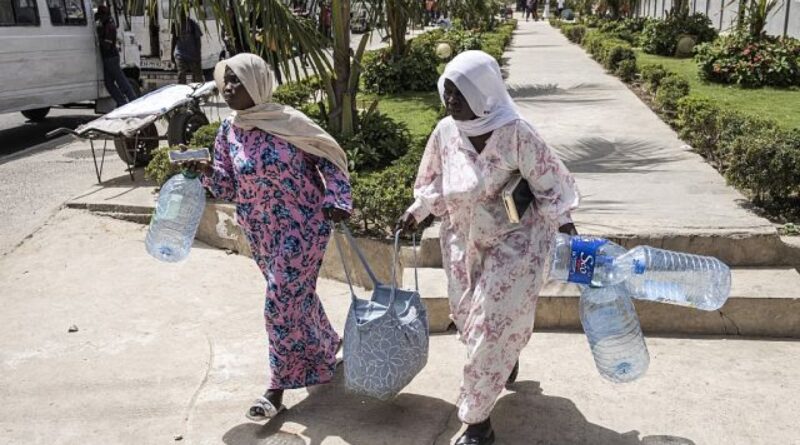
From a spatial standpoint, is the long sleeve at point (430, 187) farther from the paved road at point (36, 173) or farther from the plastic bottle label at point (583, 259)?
the paved road at point (36, 173)

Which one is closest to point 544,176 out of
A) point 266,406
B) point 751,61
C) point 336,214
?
point 336,214

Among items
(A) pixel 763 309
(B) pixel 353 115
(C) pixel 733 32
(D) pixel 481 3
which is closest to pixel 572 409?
(A) pixel 763 309

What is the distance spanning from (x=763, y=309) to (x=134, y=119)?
550 cm

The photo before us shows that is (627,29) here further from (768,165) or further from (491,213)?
(491,213)

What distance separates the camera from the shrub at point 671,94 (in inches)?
353

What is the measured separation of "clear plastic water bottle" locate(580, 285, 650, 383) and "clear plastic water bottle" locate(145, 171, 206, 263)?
6.37 feet

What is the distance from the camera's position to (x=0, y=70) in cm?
983

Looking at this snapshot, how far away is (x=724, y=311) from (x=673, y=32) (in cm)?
1401

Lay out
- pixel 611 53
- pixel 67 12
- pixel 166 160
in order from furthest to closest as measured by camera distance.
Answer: pixel 611 53, pixel 67 12, pixel 166 160

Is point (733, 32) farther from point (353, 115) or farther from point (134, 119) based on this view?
point (134, 119)

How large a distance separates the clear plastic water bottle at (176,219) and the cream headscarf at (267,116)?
A: 1.87 ft

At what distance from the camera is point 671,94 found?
9016 millimetres

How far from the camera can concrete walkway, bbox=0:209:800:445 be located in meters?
3.34

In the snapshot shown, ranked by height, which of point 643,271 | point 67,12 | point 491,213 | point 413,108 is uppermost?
point 67,12
